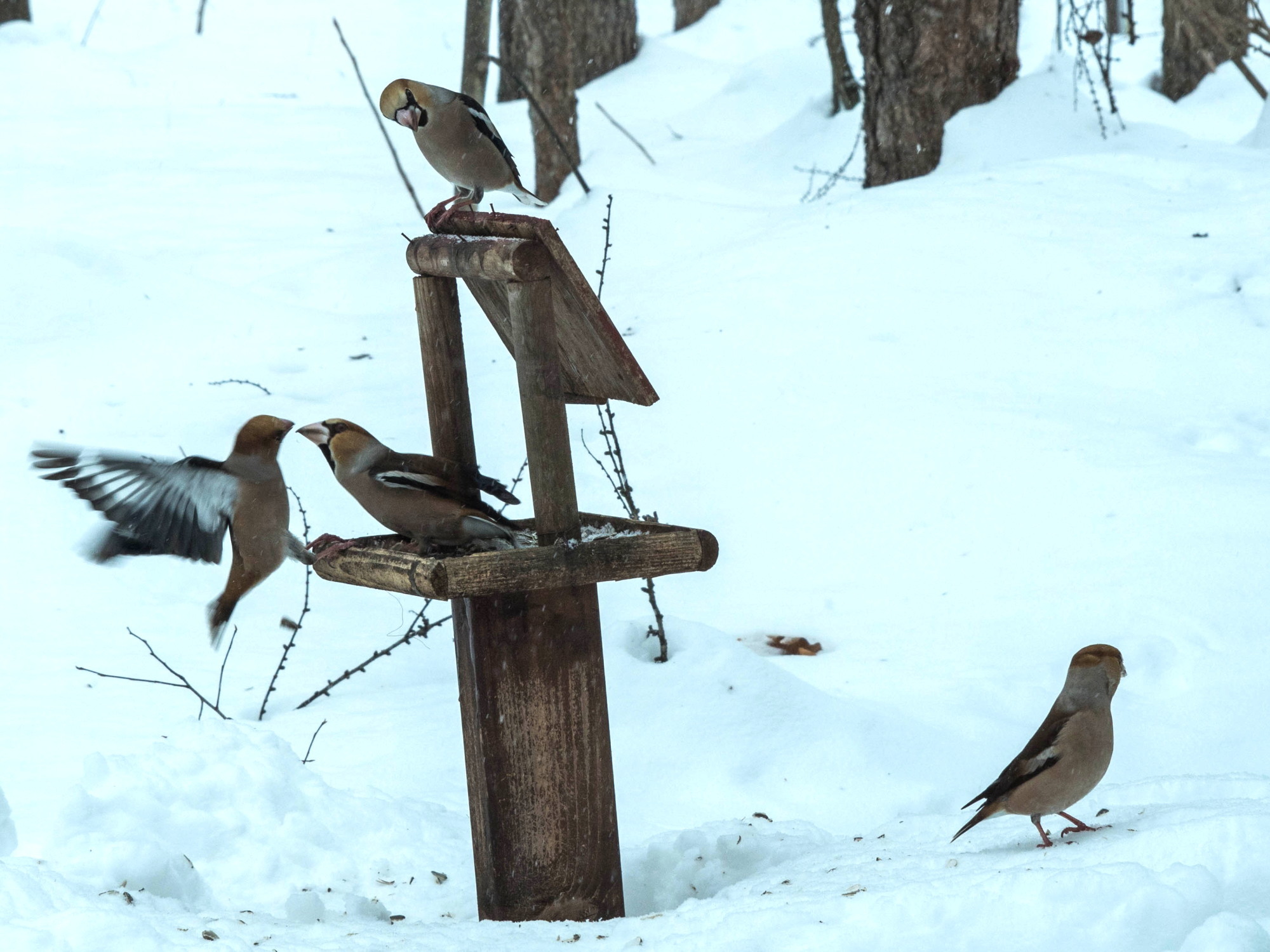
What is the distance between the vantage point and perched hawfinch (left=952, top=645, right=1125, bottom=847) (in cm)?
275

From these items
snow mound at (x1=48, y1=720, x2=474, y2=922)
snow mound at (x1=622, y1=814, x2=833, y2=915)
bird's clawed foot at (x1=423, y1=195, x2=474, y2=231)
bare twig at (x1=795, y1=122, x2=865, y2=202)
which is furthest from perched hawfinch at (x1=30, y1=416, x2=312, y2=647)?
bare twig at (x1=795, y1=122, x2=865, y2=202)

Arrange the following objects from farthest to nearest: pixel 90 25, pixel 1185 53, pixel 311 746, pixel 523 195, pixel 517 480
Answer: pixel 90 25 < pixel 1185 53 < pixel 311 746 < pixel 517 480 < pixel 523 195

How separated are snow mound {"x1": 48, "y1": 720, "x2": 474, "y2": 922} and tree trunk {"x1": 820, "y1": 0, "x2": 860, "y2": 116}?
8.40 m

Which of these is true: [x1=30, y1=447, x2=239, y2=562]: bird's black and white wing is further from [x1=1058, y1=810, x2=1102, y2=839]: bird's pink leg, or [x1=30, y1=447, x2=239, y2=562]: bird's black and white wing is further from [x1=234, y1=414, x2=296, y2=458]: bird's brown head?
[x1=1058, y1=810, x2=1102, y2=839]: bird's pink leg

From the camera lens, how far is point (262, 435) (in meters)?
3.25

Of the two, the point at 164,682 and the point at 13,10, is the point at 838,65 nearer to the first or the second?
the point at 164,682

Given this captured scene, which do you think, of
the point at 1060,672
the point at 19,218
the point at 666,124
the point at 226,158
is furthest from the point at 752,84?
the point at 1060,672

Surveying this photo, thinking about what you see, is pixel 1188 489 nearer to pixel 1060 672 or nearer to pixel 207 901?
pixel 1060 672

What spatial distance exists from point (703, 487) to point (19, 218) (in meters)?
6.00

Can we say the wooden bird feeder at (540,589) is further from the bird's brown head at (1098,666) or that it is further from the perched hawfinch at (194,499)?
the bird's brown head at (1098,666)

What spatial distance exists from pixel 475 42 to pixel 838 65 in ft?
9.67

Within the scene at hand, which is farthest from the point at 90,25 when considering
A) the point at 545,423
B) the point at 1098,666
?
the point at 1098,666

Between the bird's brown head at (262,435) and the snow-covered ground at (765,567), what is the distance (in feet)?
2.67

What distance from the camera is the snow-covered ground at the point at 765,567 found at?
273cm
